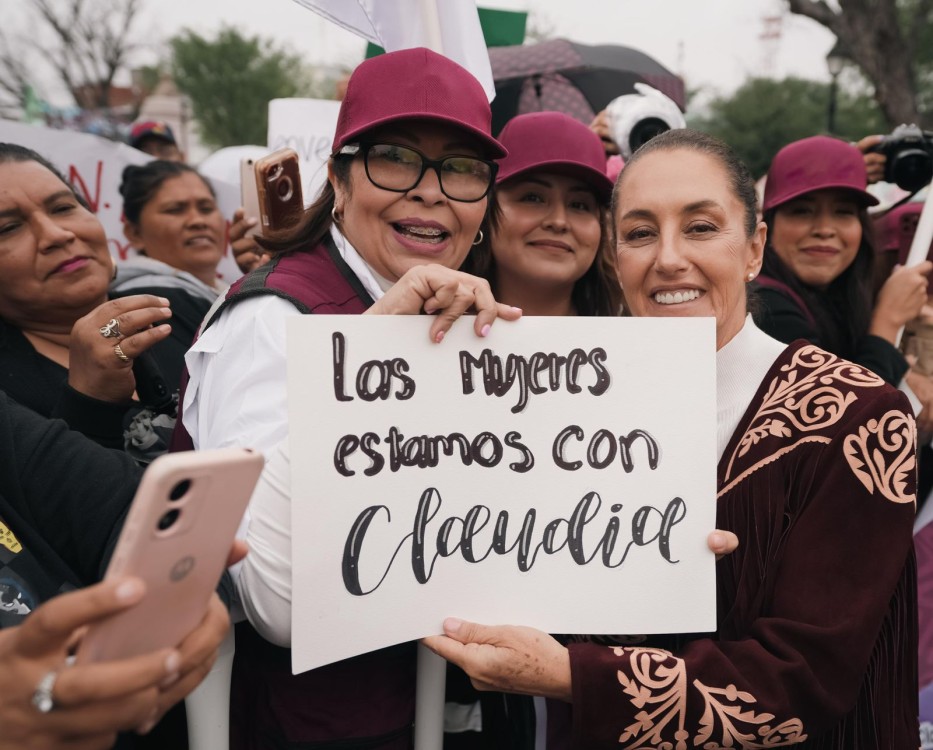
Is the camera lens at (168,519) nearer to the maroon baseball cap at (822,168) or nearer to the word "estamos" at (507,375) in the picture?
the word "estamos" at (507,375)

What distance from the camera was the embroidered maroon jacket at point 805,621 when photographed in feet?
4.75

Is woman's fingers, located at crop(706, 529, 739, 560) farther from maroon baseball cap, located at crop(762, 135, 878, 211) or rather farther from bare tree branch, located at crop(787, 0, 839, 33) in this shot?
bare tree branch, located at crop(787, 0, 839, 33)

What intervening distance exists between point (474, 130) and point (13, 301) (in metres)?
1.53

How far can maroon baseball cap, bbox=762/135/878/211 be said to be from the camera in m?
3.20

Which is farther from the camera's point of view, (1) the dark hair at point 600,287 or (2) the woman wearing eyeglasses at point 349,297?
(1) the dark hair at point 600,287

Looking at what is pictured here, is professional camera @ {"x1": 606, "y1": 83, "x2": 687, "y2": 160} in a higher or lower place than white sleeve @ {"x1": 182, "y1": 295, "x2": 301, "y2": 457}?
higher

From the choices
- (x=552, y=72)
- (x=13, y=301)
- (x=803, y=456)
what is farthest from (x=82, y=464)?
(x=552, y=72)

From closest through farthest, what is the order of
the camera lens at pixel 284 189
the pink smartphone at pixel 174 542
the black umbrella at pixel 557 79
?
1. the pink smartphone at pixel 174 542
2. the camera lens at pixel 284 189
3. the black umbrella at pixel 557 79

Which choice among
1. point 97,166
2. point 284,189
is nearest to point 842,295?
point 284,189

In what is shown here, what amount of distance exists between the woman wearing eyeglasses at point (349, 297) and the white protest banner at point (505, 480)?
0.24 feet

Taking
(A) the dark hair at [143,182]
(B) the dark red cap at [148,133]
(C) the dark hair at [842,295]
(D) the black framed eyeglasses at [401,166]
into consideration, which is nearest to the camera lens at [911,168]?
(C) the dark hair at [842,295]

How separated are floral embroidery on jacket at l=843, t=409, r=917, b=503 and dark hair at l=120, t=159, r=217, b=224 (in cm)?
354

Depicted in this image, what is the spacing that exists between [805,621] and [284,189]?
179 cm

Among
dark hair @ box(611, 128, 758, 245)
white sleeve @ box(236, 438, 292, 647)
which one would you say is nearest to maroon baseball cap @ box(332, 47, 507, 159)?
dark hair @ box(611, 128, 758, 245)
